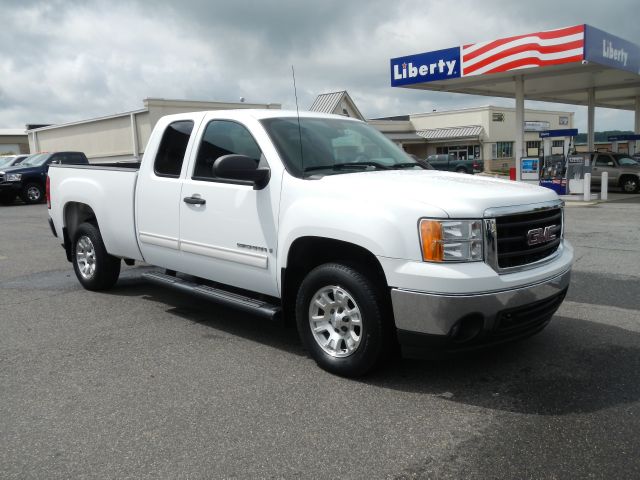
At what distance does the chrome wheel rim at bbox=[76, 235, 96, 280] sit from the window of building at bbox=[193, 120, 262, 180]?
2300 mm

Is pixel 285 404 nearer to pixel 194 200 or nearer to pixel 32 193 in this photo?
pixel 194 200

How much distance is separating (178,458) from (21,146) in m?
72.4

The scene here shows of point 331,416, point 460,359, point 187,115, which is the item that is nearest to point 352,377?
point 331,416

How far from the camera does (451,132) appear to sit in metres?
59.3

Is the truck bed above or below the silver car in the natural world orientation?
above

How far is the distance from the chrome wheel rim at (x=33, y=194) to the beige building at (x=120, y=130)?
26.8 ft

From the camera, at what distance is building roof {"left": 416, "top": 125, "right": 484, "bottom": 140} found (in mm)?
57406

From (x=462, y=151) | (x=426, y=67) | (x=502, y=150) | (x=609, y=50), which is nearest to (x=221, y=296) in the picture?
(x=426, y=67)

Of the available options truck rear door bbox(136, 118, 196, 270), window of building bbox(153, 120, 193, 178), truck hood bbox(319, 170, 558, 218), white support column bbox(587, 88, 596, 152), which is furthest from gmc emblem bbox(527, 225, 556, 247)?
white support column bbox(587, 88, 596, 152)

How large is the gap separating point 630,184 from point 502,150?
37.4 metres

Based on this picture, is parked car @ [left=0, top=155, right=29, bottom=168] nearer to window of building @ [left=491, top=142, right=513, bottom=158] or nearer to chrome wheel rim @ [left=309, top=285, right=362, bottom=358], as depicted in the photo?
chrome wheel rim @ [left=309, top=285, right=362, bottom=358]

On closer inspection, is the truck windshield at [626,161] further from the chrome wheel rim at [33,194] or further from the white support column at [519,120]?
the chrome wheel rim at [33,194]

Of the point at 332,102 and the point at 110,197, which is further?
the point at 332,102

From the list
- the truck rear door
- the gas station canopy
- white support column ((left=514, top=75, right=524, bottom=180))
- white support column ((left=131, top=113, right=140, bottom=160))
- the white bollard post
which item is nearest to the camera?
the truck rear door
